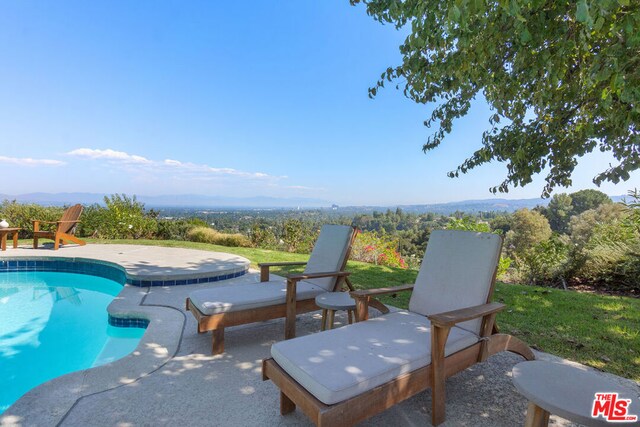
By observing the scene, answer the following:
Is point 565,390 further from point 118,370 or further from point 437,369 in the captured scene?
point 118,370

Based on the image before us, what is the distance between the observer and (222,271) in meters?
6.00

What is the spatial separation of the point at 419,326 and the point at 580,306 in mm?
3679

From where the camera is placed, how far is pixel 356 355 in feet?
6.24

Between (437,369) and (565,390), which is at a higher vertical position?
(565,390)

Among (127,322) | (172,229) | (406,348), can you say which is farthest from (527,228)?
(127,322)

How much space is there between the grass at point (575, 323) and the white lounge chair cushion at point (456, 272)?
1.41m

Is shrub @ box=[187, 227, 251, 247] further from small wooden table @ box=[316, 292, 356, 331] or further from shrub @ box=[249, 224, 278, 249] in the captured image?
small wooden table @ box=[316, 292, 356, 331]

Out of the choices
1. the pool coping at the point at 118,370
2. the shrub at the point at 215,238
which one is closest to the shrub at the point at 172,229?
the shrub at the point at 215,238

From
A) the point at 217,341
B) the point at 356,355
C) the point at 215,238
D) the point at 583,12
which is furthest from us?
the point at 215,238

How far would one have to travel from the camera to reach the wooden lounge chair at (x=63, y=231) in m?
8.16

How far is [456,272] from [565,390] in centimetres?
127

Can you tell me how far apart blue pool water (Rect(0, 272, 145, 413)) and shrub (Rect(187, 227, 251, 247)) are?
4487 mm

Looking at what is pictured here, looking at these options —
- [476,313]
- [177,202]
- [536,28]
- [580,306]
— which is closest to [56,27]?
[536,28]

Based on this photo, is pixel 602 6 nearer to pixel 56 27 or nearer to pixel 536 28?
pixel 536 28
